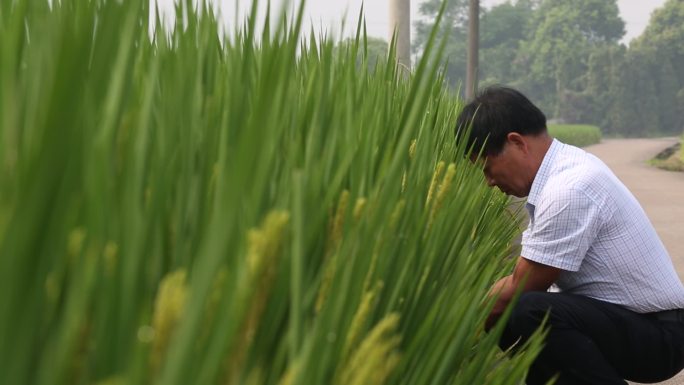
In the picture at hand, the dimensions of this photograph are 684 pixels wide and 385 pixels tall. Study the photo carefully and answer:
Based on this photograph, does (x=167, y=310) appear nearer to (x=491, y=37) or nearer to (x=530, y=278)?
(x=530, y=278)

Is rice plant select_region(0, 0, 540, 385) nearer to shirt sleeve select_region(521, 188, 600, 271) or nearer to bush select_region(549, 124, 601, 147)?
shirt sleeve select_region(521, 188, 600, 271)

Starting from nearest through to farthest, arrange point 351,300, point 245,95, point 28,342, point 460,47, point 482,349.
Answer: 1. point 28,342
2. point 351,300
3. point 245,95
4. point 482,349
5. point 460,47

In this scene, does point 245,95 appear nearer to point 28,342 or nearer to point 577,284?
point 28,342

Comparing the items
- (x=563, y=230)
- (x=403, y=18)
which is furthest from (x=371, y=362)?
(x=403, y=18)

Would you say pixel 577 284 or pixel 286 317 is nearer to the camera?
pixel 286 317

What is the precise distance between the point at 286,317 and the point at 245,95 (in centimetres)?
26

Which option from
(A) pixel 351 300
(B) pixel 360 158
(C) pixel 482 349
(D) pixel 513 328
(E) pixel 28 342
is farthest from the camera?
(D) pixel 513 328

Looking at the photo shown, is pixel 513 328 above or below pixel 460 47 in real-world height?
below

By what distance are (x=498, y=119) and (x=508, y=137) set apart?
0.06 metres

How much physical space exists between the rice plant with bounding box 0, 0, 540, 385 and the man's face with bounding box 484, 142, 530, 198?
4.98ft

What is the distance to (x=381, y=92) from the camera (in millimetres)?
2078

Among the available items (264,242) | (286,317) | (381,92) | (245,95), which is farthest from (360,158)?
(381,92)

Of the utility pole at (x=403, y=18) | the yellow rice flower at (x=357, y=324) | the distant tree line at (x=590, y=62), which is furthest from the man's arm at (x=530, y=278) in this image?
the distant tree line at (x=590, y=62)

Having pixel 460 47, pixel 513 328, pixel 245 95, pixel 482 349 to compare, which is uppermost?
pixel 460 47
